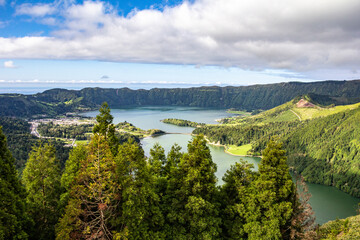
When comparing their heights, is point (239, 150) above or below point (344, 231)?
below

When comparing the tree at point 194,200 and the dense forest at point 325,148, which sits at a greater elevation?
the tree at point 194,200

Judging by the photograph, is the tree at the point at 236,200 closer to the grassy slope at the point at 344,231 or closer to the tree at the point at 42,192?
the grassy slope at the point at 344,231

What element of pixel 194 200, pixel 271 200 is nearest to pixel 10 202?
pixel 194 200

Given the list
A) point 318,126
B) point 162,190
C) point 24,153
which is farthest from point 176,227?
point 318,126

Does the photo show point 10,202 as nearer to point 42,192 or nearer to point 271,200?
point 42,192

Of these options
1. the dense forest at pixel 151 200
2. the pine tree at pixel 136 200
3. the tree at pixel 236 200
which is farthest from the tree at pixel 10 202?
the tree at pixel 236 200

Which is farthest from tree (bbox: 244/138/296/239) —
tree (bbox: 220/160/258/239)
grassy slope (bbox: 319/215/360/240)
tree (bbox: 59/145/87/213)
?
tree (bbox: 59/145/87/213)
